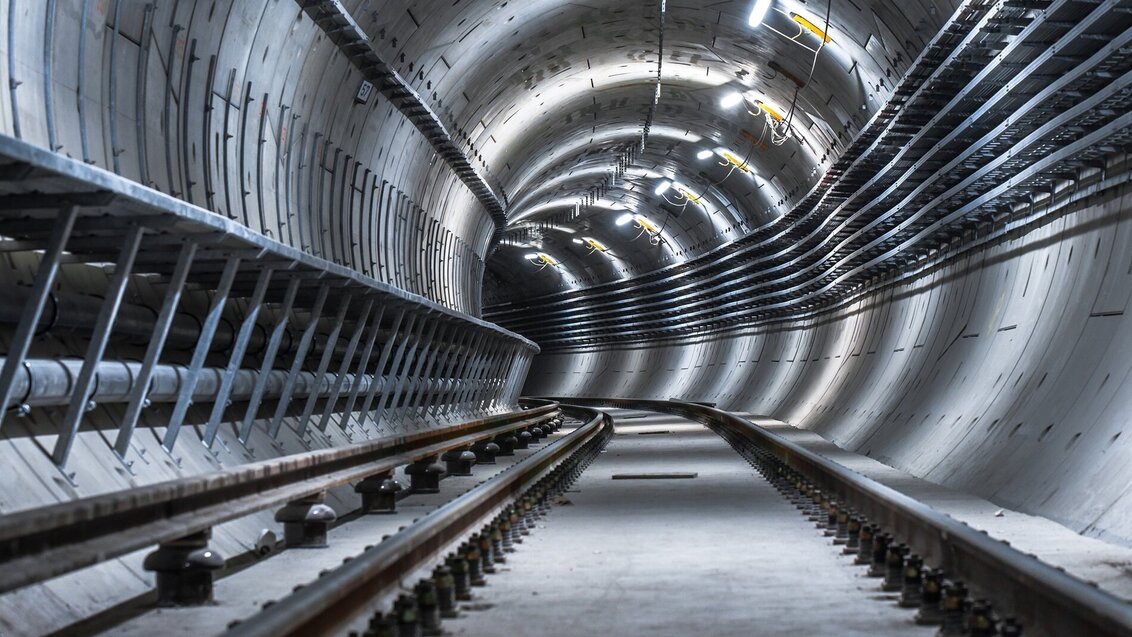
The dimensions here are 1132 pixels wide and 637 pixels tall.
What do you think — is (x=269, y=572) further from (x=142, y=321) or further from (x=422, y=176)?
(x=422, y=176)

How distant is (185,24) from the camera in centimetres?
1402

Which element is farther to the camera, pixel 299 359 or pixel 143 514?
pixel 299 359

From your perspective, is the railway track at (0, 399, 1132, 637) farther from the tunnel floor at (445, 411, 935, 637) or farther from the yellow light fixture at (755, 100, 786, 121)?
the yellow light fixture at (755, 100, 786, 121)

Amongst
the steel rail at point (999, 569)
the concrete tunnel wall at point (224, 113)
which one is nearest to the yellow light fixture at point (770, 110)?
the concrete tunnel wall at point (224, 113)

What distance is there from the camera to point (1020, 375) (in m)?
15.1

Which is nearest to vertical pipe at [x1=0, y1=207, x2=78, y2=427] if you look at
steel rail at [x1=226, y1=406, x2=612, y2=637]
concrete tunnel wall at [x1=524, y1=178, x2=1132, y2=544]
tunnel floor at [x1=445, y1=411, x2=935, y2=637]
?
steel rail at [x1=226, y1=406, x2=612, y2=637]

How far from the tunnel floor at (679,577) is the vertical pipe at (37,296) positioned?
9.42ft

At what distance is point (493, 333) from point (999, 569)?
26.0 metres

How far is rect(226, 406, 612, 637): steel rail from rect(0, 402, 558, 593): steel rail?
3.16 feet

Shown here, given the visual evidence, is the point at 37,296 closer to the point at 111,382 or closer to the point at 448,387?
the point at 111,382

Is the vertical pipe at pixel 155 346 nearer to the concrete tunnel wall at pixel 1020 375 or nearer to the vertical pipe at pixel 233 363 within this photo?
the vertical pipe at pixel 233 363

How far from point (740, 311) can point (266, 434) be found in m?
31.4

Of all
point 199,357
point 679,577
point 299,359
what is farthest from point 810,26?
point 679,577

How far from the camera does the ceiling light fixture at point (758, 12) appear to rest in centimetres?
2274
